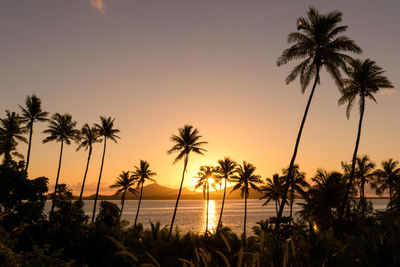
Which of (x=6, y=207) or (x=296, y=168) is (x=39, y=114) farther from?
(x=296, y=168)

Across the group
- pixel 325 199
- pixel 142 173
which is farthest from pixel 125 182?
pixel 325 199

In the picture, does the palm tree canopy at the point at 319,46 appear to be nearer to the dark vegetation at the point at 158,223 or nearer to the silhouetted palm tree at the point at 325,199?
the dark vegetation at the point at 158,223

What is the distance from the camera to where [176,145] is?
4975 cm

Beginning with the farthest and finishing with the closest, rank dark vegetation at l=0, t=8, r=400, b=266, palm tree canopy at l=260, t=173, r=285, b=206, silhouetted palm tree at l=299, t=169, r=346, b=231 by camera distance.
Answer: palm tree canopy at l=260, t=173, r=285, b=206
silhouetted palm tree at l=299, t=169, r=346, b=231
dark vegetation at l=0, t=8, r=400, b=266

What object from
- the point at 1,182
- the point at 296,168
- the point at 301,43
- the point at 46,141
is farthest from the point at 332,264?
the point at 46,141

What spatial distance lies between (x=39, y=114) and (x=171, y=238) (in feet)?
98.7

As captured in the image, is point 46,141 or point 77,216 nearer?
point 77,216

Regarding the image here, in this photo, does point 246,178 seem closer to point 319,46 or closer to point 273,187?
point 273,187

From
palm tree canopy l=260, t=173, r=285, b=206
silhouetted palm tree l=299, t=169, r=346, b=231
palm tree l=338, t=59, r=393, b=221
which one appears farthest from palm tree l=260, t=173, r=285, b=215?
palm tree l=338, t=59, r=393, b=221

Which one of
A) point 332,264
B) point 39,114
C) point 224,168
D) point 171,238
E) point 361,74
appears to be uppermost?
point 361,74

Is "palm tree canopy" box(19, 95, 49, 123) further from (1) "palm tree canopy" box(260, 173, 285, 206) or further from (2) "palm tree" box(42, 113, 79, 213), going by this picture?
(1) "palm tree canopy" box(260, 173, 285, 206)

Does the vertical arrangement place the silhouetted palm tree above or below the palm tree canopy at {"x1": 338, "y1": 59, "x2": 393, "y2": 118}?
below

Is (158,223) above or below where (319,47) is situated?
below

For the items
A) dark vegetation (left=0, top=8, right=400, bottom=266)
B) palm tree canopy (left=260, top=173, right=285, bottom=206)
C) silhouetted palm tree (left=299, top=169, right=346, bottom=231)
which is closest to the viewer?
dark vegetation (left=0, top=8, right=400, bottom=266)
